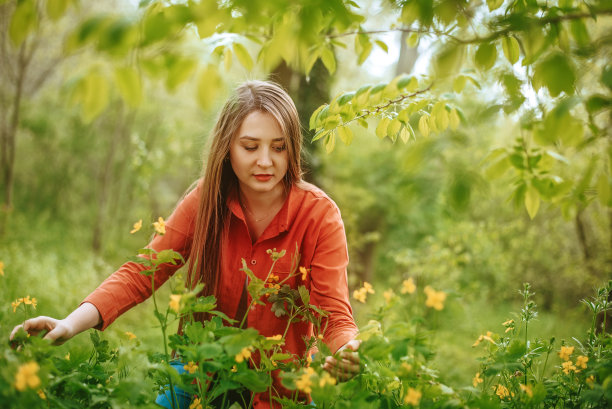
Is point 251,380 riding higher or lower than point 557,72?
lower

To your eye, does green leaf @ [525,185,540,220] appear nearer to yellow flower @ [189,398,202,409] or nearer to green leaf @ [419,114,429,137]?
green leaf @ [419,114,429,137]

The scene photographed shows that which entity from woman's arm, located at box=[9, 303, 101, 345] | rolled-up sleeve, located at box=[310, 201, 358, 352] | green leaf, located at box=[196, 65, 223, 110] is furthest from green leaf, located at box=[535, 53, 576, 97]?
woman's arm, located at box=[9, 303, 101, 345]

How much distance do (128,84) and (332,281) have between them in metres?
1.26

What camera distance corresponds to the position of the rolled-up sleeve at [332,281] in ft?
5.52

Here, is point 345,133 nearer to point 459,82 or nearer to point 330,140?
point 330,140

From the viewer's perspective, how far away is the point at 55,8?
0.82 m

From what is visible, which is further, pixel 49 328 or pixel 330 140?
pixel 330 140

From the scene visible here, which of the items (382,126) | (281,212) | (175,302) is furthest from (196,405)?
(382,126)

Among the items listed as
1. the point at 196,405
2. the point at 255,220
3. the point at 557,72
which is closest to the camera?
the point at 557,72

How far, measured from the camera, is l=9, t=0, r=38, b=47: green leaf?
83 cm

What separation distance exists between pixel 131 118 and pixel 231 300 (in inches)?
409

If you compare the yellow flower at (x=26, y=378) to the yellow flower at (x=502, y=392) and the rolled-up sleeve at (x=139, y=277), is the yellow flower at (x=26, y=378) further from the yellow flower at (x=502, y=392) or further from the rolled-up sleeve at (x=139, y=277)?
the yellow flower at (x=502, y=392)

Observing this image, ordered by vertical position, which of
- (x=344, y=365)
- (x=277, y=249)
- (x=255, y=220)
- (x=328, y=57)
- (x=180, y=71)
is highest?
(x=328, y=57)

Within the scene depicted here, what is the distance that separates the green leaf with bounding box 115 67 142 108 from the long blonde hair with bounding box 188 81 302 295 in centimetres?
123
